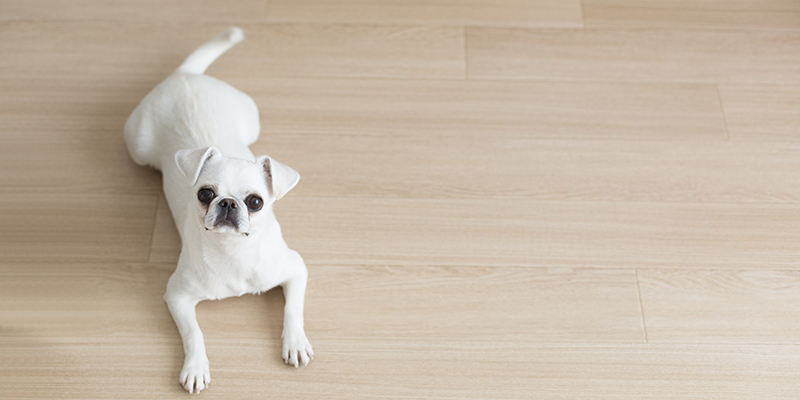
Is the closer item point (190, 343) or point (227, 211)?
point (227, 211)

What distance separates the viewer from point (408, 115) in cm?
191

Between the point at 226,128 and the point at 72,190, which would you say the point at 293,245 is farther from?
the point at 72,190

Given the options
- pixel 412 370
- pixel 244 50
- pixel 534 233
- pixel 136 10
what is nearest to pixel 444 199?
pixel 534 233

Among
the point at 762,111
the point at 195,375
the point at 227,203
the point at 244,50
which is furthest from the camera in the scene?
the point at 244,50


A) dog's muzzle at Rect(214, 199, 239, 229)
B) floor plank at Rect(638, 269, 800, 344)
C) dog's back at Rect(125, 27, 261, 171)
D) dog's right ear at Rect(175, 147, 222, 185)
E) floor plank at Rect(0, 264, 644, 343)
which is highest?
dog's right ear at Rect(175, 147, 222, 185)

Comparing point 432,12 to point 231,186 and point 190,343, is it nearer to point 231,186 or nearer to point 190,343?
point 231,186

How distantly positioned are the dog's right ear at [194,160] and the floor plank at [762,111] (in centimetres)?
149

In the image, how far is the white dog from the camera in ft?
4.02

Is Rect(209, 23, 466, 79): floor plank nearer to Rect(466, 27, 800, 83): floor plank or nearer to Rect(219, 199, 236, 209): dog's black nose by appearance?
Rect(466, 27, 800, 83): floor plank

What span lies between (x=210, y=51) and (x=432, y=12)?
2.46 ft

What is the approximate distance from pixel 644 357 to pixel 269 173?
0.96m

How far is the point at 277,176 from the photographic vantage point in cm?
122

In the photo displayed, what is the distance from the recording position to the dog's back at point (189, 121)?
1533mm

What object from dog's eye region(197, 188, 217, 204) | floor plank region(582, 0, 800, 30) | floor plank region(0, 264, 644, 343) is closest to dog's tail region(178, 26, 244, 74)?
floor plank region(0, 264, 644, 343)
